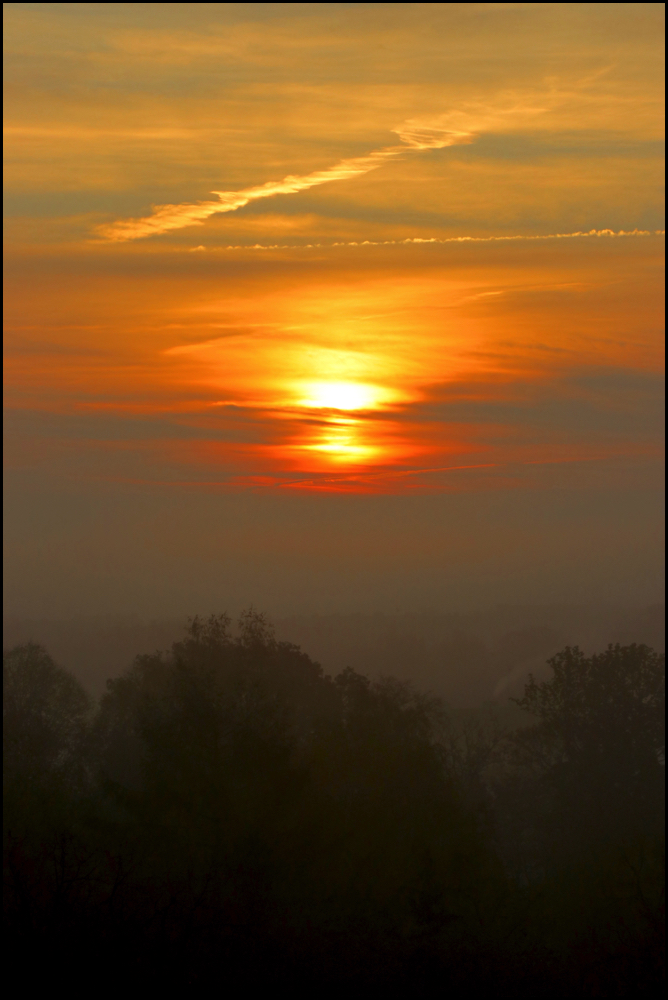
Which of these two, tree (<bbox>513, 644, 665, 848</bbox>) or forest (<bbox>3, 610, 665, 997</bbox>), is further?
tree (<bbox>513, 644, 665, 848</bbox>)

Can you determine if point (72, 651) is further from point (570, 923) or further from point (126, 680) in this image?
point (570, 923)

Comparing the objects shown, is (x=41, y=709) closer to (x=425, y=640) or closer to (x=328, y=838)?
(x=328, y=838)

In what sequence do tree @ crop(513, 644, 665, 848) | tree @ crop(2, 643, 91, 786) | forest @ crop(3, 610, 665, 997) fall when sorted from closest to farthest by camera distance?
1. forest @ crop(3, 610, 665, 997)
2. tree @ crop(513, 644, 665, 848)
3. tree @ crop(2, 643, 91, 786)

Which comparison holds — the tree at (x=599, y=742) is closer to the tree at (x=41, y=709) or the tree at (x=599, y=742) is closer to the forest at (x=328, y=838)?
the forest at (x=328, y=838)

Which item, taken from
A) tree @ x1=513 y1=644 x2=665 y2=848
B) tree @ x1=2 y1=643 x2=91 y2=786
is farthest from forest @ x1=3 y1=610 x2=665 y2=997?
tree @ x1=2 y1=643 x2=91 y2=786

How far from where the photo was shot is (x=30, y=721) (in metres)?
49.3

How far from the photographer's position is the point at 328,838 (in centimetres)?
2919

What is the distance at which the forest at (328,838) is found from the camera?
67.0 feet

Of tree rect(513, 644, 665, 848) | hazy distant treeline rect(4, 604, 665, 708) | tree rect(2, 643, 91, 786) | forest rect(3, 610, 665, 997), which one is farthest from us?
hazy distant treeline rect(4, 604, 665, 708)

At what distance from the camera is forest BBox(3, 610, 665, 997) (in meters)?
20.4

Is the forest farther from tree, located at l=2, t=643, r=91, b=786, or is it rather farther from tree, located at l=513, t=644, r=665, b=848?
tree, located at l=2, t=643, r=91, b=786

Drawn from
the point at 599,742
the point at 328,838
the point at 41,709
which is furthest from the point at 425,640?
the point at 328,838

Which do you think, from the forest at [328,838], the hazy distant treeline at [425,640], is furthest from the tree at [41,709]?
the hazy distant treeline at [425,640]

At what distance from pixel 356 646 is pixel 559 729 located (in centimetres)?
7937
